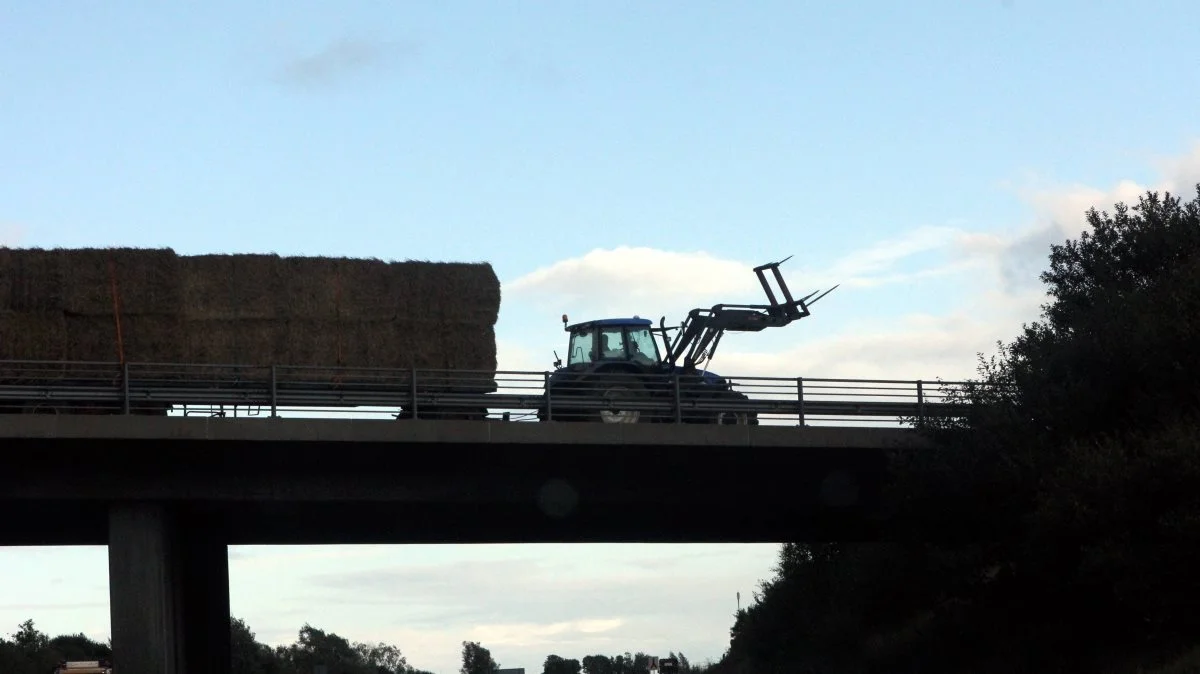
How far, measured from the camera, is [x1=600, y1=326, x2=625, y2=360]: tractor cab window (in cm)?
3578

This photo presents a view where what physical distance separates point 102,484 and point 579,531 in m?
11.1

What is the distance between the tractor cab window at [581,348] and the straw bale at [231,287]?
25.4 ft

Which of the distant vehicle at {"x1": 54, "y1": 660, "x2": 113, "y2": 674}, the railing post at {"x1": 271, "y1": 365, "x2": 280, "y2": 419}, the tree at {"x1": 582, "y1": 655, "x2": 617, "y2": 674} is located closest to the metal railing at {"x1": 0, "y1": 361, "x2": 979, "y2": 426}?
the railing post at {"x1": 271, "y1": 365, "x2": 280, "y2": 419}

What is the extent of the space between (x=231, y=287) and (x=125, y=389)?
371 cm

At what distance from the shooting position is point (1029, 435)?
27.9 m

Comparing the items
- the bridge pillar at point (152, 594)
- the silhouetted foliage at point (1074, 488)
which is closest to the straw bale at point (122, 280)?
the bridge pillar at point (152, 594)

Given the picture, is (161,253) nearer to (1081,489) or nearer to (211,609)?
(211,609)

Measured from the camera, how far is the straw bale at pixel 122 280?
2998cm

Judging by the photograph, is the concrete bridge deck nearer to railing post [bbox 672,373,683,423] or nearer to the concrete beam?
the concrete beam

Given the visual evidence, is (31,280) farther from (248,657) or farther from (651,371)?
(248,657)

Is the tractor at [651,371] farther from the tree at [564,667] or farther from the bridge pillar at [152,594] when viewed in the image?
the tree at [564,667]

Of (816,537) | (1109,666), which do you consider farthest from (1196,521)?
(816,537)

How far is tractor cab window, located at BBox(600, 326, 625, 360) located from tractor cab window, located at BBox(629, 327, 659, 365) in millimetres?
203

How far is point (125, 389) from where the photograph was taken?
27938mm
